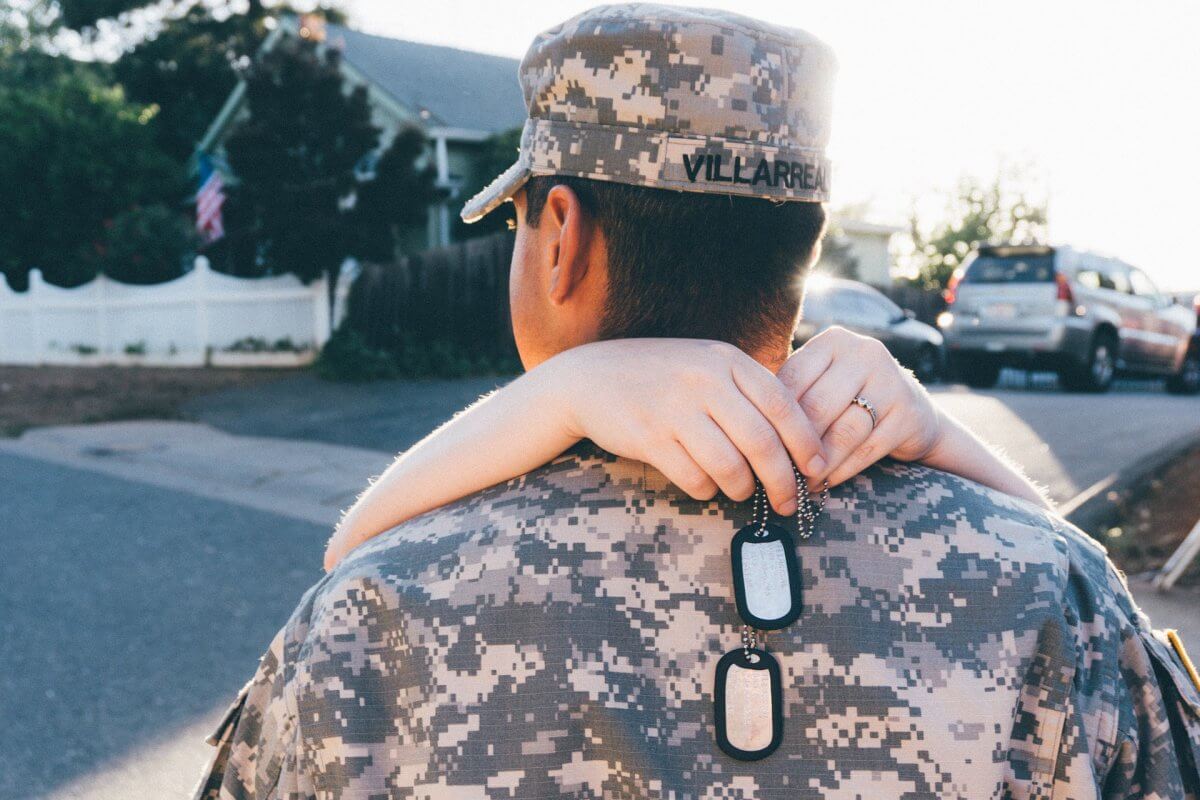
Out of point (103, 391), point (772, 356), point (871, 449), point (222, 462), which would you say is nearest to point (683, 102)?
point (772, 356)

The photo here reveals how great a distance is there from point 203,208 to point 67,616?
19.3 meters

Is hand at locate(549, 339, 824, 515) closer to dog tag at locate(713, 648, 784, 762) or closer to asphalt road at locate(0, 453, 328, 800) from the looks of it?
dog tag at locate(713, 648, 784, 762)

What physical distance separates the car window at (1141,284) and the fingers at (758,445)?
1515 cm

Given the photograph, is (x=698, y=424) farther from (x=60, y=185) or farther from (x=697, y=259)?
(x=60, y=185)

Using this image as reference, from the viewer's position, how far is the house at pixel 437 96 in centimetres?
2077

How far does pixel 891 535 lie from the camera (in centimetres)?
104

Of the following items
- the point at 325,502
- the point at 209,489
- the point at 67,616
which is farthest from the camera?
the point at 209,489

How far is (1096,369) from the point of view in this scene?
13789 millimetres

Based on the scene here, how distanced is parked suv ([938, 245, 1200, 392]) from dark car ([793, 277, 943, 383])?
2.34 ft

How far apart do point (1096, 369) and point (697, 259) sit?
14.1 metres

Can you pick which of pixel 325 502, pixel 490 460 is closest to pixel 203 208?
pixel 325 502

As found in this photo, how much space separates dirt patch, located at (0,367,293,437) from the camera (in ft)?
42.0

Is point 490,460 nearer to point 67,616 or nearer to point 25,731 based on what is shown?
point 25,731

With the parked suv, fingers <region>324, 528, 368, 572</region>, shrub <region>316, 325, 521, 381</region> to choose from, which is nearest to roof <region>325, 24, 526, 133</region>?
shrub <region>316, 325, 521, 381</region>
